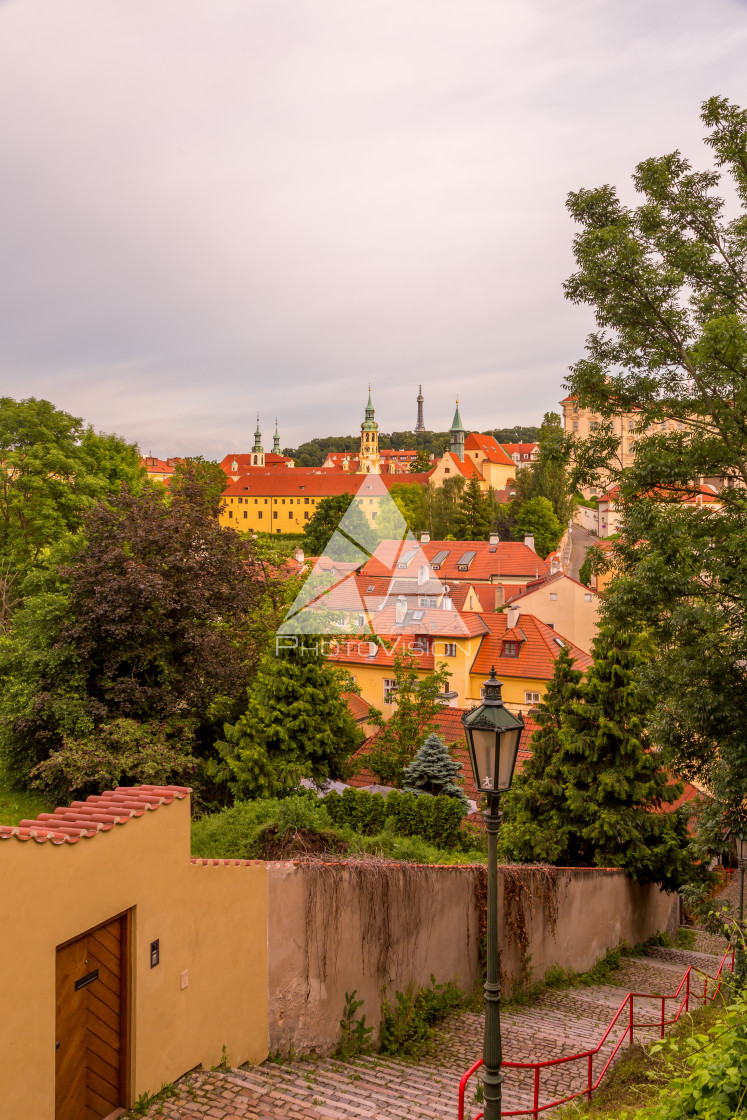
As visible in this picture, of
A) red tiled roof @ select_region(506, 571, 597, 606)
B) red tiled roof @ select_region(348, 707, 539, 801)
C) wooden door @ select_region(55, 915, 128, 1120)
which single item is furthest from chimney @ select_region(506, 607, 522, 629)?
wooden door @ select_region(55, 915, 128, 1120)

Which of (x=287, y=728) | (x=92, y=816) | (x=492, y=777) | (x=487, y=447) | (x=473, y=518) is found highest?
(x=487, y=447)

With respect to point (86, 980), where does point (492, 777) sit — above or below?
above

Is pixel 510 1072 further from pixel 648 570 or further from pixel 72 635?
pixel 72 635

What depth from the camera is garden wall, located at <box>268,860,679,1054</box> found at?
325 inches

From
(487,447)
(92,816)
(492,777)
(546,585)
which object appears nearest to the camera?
(492,777)

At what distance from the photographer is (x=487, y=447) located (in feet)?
373

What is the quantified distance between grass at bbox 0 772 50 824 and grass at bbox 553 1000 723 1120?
10436mm

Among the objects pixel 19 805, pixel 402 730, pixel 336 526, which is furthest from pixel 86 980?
pixel 336 526

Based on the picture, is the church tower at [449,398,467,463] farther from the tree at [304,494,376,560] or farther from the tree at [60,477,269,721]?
the tree at [60,477,269,721]

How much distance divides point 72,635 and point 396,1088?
10403mm

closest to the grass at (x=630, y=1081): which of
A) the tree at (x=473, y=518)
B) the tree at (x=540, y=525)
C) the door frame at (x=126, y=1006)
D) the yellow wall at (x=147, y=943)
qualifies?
the yellow wall at (x=147, y=943)

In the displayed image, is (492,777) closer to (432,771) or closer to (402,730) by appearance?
(432,771)

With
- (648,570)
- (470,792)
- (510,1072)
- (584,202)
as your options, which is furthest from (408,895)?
(470,792)

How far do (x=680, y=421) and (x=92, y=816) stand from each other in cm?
1042
